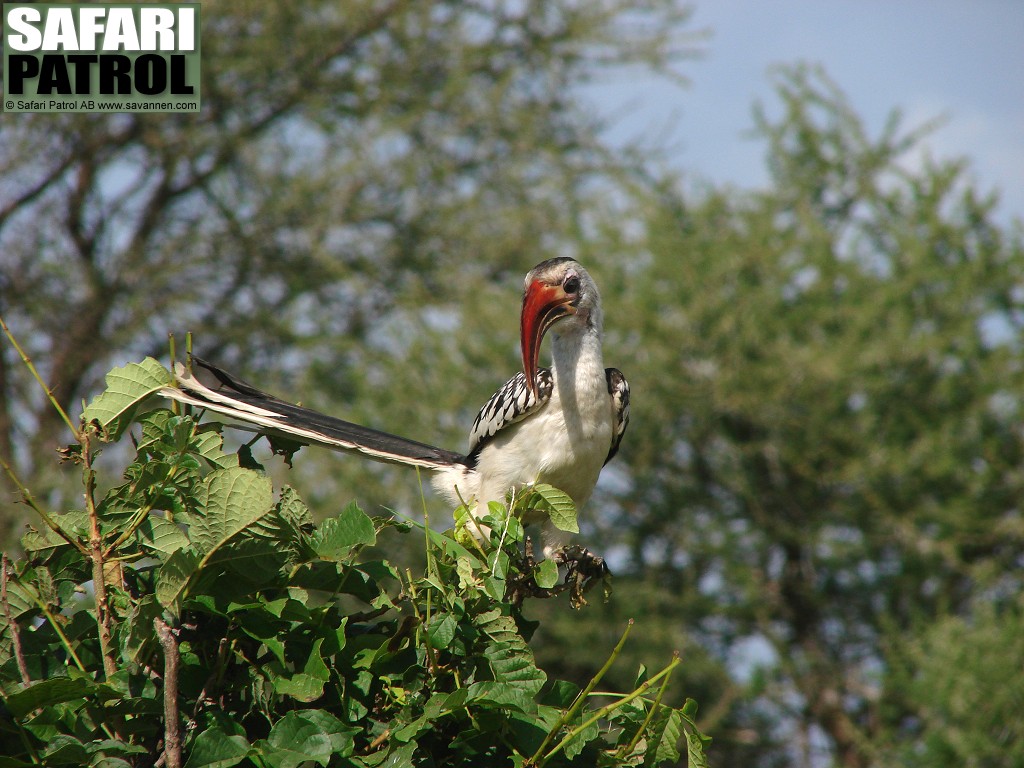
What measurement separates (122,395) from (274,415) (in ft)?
2.01

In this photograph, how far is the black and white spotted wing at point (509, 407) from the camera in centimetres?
369

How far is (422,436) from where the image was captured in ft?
35.9

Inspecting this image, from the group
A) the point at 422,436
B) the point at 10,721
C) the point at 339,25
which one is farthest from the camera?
the point at 339,25

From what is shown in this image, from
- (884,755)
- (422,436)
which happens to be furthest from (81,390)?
(884,755)

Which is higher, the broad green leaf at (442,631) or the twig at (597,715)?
the broad green leaf at (442,631)

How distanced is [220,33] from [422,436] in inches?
235

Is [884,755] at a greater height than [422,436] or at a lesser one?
lesser

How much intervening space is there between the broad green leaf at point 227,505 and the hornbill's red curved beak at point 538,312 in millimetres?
1764

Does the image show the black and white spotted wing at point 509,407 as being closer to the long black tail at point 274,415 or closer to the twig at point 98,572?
the long black tail at point 274,415

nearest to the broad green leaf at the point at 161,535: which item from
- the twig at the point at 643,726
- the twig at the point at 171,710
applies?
the twig at the point at 171,710

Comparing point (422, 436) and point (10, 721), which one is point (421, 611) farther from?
point (422, 436)

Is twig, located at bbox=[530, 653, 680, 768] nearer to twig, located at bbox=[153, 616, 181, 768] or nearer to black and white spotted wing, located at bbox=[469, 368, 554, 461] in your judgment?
twig, located at bbox=[153, 616, 181, 768]

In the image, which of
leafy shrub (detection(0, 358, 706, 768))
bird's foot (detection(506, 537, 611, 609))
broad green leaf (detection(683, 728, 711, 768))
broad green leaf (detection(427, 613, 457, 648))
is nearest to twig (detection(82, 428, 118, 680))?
leafy shrub (detection(0, 358, 706, 768))

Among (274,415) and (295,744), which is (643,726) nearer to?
(295,744)
